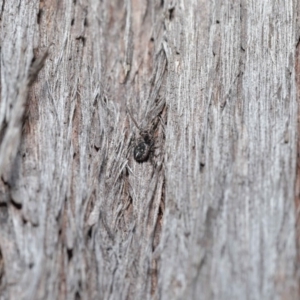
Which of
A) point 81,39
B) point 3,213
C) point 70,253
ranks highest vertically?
point 81,39

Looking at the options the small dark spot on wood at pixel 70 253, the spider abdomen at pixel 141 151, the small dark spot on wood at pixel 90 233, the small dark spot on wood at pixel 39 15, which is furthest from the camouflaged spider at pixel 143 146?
the small dark spot on wood at pixel 39 15

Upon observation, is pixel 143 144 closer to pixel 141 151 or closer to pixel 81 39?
pixel 141 151

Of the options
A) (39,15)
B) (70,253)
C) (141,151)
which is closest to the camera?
(70,253)

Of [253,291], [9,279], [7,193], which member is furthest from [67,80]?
[253,291]

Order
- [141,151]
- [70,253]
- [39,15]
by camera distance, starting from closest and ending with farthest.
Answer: [70,253], [141,151], [39,15]

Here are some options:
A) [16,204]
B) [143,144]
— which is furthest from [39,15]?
[16,204]

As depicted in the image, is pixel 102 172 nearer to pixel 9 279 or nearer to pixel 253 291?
pixel 9 279

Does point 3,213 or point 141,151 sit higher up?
point 141,151

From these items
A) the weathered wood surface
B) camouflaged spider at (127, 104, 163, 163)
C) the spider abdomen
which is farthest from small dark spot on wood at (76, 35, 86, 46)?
the spider abdomen
